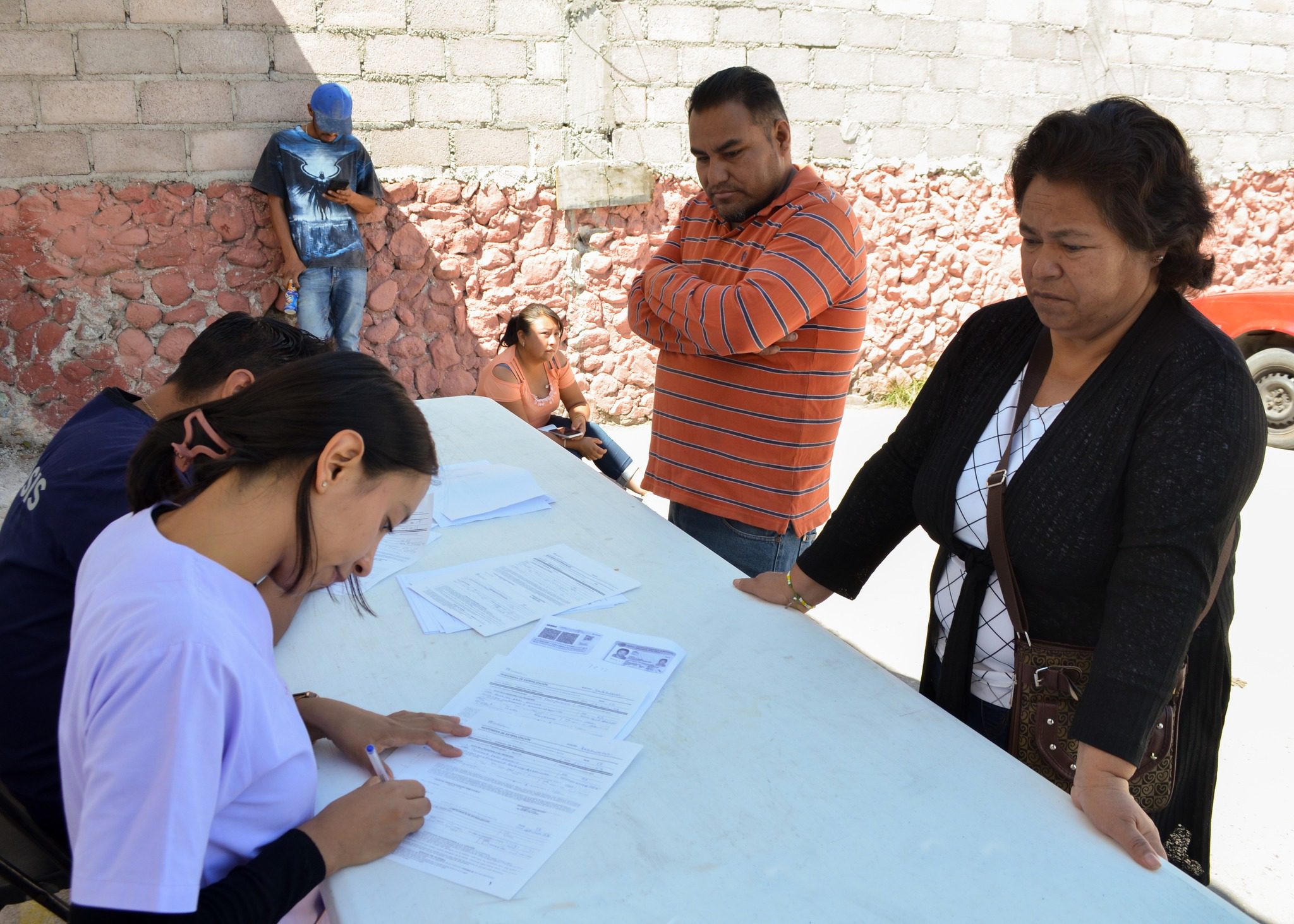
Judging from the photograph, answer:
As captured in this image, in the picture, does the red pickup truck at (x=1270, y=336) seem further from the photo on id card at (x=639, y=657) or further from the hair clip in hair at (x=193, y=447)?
the hair clip in hair at (x=193, y=447)

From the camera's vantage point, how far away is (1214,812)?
2.66 meters

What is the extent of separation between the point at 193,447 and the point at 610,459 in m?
2.92

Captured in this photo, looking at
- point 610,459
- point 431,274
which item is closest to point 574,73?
point 431,274

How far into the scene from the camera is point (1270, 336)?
614 centimetres

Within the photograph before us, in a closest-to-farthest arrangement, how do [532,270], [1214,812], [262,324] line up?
[262,324]
[1214,812]
[532,270]

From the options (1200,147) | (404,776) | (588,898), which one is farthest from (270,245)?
(1200,147)

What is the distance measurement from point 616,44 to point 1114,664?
478 centimetres

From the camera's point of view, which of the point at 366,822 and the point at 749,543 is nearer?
the point at 366,822

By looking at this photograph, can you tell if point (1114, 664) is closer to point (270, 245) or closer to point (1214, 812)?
point (1214, 812)

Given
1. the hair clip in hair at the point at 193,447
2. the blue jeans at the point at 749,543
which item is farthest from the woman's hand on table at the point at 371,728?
the blue jeans at the point at 749,543

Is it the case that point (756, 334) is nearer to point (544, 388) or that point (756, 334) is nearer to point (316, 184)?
point (544, 388)

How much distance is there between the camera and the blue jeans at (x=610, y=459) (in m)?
4.05

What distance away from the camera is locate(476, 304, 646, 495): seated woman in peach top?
3812 millimetres

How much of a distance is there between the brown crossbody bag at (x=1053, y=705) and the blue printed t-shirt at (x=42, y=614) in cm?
136
